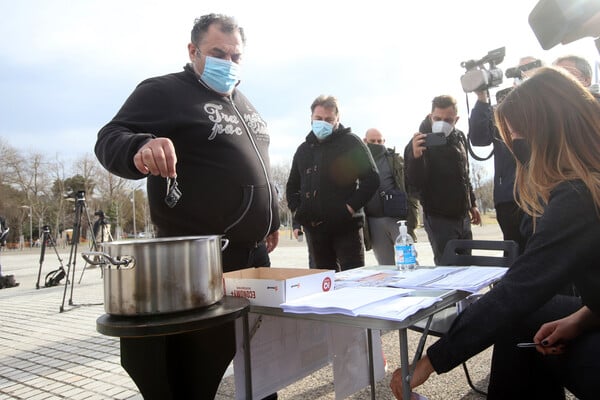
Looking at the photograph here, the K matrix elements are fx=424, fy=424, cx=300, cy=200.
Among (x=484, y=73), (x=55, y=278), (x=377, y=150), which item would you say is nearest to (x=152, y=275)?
(x=484, y=73)

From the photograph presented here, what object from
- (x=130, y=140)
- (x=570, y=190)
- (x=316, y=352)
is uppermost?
(x=130, y=140)

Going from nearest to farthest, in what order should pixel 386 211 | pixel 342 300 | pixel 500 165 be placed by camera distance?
pixel 342 300
pixel 500 165
pixel 386 211

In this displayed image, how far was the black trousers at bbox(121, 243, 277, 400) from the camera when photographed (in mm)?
1241

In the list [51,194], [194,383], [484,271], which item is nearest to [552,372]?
[484,271]

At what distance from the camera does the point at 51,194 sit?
146 ft

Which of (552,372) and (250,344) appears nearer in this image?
(552,372)

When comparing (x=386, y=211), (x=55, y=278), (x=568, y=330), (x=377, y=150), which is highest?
(x=377, y=150)

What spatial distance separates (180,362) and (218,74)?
1350 millimetres

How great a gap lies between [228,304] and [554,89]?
4.23 ft

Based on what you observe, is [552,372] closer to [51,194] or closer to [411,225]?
[411,225]

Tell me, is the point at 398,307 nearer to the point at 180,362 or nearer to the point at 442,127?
the point at 180,362

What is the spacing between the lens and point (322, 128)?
3.75 metres

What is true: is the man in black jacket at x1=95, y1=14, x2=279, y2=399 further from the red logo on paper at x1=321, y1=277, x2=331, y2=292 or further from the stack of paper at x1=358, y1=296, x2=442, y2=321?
the stack of paper at x1=358, y1=296, x2=442, y2=321

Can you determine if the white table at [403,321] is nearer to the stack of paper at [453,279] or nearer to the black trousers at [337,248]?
the stack of paper at [453,279]
